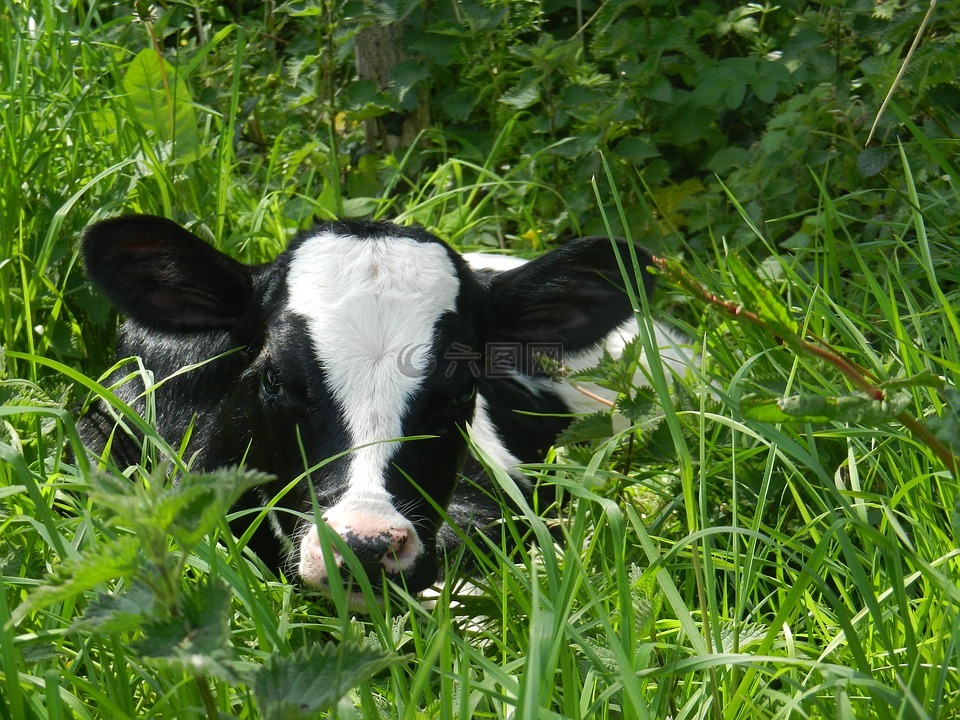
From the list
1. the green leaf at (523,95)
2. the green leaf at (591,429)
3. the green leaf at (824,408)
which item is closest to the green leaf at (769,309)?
the green leaf at (824,408)

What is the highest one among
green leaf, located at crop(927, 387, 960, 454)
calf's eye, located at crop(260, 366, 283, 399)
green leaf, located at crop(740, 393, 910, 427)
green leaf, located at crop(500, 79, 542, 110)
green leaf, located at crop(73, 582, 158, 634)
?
green leaf, located at crop(73, 582, 158, 634)

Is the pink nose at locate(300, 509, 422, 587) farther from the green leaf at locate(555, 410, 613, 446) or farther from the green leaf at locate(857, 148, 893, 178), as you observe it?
the green leaf at locate(857, 148, 893, 178)

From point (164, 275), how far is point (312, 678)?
1.92 meters

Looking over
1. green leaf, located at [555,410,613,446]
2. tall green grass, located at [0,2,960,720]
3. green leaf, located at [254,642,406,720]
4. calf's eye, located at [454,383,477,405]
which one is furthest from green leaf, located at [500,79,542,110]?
green leaf, located at [254,642,406,720]

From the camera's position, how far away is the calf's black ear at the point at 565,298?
3.27m

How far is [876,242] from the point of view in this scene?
3.49 metres

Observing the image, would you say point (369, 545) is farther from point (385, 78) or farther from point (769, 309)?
point (385, 78)

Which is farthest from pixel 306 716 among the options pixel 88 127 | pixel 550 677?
pixel 88 127

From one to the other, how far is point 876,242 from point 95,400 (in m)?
2.50

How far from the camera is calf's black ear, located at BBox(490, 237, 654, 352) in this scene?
327 cm

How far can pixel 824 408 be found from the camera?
5.52 feet

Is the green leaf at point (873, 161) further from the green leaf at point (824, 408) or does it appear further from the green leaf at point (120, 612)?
the green leaf at point (120, 612)

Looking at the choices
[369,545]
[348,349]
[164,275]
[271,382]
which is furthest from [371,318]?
[369,545]

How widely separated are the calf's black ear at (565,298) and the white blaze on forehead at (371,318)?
0.24 m
